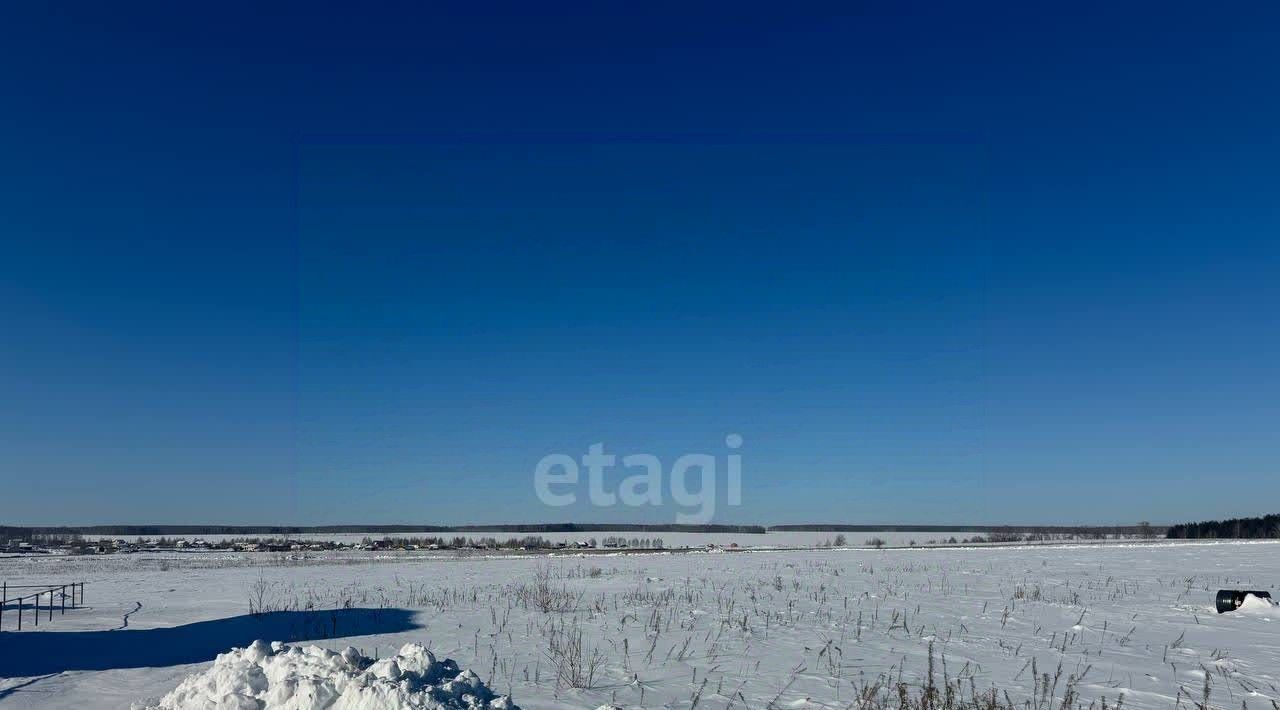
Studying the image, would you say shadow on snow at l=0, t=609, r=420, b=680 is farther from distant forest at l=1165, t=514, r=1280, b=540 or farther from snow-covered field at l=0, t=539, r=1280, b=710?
distant forest at l=1165, t=514, r=1280, b=540

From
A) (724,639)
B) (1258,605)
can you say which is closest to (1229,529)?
(1258,605)

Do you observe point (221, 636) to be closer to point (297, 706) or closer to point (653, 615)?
point (653, 615)

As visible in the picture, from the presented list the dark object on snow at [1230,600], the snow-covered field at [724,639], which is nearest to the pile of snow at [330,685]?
the snow-covered field at [724,639]

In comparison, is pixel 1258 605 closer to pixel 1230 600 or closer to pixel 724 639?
pixel 1230 600

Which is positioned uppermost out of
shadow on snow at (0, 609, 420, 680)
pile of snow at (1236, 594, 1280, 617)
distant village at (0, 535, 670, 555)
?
pile of snow at (1236, 594, 1280, 617)

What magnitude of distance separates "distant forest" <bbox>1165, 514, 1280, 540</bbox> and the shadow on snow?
9977cm

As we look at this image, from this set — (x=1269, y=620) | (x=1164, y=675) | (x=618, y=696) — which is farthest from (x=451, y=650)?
(x=1269, y=620)

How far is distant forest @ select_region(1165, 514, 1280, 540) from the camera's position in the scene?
91.5m

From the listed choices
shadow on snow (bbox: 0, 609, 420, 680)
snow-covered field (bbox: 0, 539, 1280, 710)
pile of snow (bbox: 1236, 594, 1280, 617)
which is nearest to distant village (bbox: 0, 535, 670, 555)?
snow-covered field (bbox: 0, 539, 1280, 710)

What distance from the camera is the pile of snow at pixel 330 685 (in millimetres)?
6230

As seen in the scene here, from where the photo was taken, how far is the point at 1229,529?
96688 millimetres

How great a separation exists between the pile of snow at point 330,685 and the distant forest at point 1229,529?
10466cm

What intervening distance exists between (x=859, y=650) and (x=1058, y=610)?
6890mm

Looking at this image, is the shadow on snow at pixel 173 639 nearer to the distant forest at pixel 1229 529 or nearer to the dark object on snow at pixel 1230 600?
the dark object on snow at pixel 1230 600
